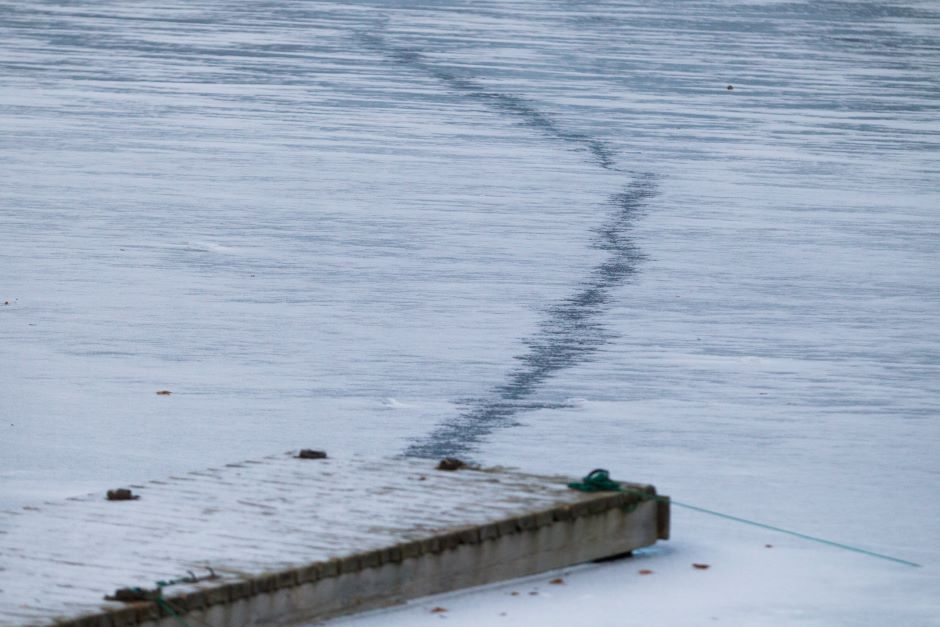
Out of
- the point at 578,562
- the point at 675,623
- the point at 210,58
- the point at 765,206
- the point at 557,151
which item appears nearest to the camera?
the point at 675,623

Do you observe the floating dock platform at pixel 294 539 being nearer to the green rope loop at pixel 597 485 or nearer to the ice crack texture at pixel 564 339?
the green rope loop at pixel 597 485

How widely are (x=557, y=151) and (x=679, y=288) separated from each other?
5.34m

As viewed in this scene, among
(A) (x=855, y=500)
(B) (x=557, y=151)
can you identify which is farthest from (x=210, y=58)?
(A) (x=855, y=500)

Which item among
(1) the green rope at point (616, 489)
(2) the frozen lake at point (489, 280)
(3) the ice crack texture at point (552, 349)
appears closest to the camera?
(1) the green rope at point (616, 489)

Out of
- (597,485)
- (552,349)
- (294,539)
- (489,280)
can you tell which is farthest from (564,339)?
(294,539)

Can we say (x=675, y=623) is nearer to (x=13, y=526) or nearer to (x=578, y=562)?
(x=578, y=562)

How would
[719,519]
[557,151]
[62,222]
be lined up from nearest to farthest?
[719,519]
[62,222]
[557,151]

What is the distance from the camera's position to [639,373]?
27.3 ft

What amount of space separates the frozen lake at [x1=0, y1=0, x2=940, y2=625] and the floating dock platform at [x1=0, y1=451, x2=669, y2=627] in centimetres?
53

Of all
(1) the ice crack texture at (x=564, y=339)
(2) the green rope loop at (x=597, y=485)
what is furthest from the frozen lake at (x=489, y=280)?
(2) the green rope loop at (x=597, y=485)

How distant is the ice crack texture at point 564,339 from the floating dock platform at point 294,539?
896 mm

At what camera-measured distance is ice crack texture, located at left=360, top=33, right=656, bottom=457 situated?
7.21m

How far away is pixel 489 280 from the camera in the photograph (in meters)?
10.4

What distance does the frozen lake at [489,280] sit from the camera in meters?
7.03
